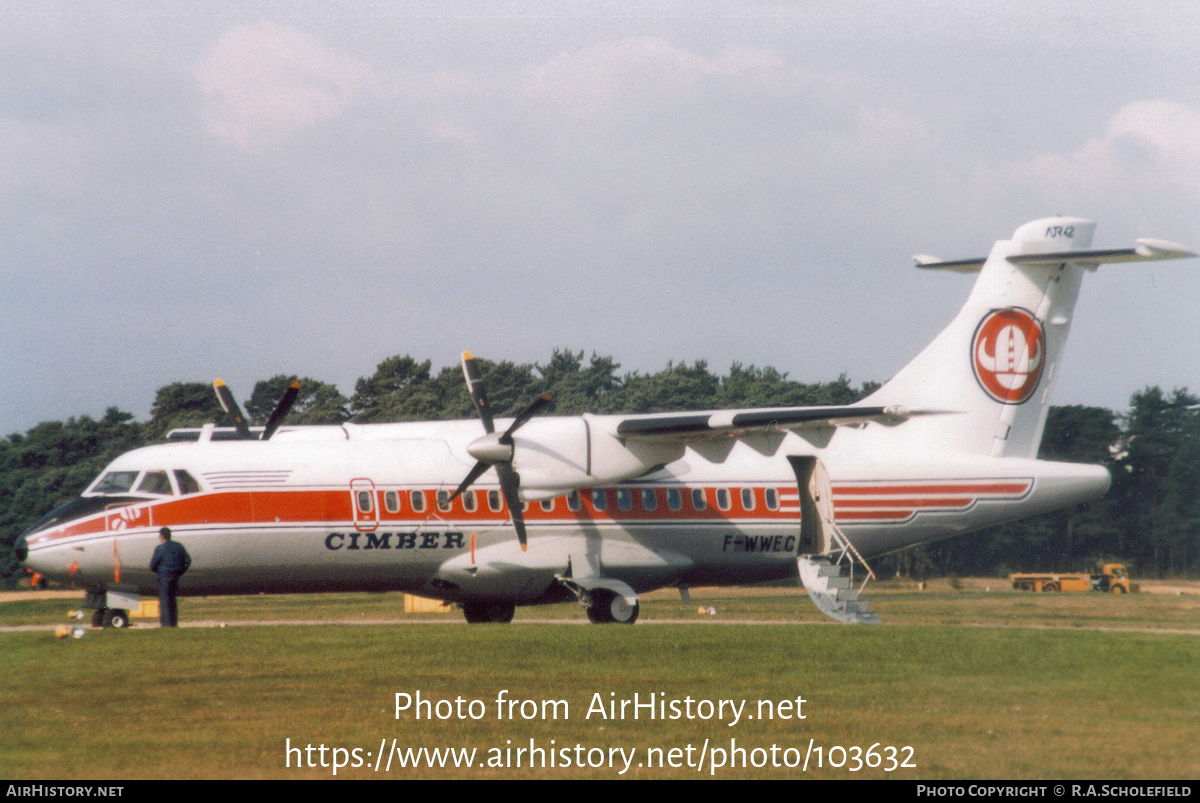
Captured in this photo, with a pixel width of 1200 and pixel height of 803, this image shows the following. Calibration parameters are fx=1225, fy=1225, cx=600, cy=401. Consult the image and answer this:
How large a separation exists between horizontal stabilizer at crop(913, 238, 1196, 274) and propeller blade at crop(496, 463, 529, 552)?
11742 mm

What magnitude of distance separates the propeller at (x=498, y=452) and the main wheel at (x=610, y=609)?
1700 millimetres

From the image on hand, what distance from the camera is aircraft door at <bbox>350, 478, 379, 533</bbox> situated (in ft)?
71.8

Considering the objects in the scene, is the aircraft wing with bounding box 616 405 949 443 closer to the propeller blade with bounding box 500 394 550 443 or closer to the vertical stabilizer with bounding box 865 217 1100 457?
the propeller blade with bounding box 500 394 550 443

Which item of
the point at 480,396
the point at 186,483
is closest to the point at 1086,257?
the point at 480,396

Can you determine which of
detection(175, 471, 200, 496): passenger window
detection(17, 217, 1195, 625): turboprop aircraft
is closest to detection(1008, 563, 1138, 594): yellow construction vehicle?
detection(17, 217, 1195, 625): turboprop aircraft

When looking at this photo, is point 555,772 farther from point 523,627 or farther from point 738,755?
point 523,627

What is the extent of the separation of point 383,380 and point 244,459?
A: 106 ft

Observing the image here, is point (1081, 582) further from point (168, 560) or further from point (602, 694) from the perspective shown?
point (602, 694)

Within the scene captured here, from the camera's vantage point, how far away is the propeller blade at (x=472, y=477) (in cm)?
2148

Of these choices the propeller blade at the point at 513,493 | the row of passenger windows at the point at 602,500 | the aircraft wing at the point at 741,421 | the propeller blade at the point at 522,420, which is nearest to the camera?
the aircraft wing at the point at 741,421

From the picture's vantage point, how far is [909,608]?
106 feet

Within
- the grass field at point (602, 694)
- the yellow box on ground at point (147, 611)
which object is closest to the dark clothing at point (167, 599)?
the grass field at point (602, 694)

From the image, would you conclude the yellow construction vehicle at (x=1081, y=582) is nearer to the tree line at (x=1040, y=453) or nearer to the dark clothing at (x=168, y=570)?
the tree line at (x=1040, y=453)

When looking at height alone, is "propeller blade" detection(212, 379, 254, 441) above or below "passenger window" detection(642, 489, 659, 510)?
above
